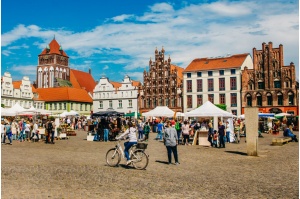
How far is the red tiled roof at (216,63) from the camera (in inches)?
2391

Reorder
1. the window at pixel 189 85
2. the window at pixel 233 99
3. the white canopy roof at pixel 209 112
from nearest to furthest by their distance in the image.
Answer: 1. the white canopy roof at pixel 209 112
2. the window at pixel 233 99
3. the window at pixel 189 85

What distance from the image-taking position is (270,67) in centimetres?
5719

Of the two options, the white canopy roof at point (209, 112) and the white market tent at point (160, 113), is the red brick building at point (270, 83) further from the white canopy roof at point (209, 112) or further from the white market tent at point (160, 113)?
the white canopy roof at point (209, 112)

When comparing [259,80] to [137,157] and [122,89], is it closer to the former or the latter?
[122,89]

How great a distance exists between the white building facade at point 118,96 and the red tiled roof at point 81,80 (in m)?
25.5

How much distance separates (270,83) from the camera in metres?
57.1

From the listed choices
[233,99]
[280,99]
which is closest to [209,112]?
[280,99]

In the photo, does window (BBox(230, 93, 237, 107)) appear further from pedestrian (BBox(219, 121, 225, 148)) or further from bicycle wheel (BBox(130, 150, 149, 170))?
Result: bicycle wheel (BBox(130, 150, 149, 170))

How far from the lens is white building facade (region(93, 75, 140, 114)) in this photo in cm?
6831

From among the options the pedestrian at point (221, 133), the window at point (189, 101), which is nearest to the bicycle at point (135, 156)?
the pedestrian at point (221, 133)

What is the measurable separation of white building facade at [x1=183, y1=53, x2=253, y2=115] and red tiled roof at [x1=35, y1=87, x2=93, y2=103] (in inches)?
1038

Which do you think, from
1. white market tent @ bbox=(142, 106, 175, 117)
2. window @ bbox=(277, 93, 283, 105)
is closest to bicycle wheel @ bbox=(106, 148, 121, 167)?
white market tent @ bbox=(142, 106, 175, 117)

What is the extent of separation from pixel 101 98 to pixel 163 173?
61.9 m

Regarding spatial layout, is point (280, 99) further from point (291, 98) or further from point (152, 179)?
point (152, 179)
